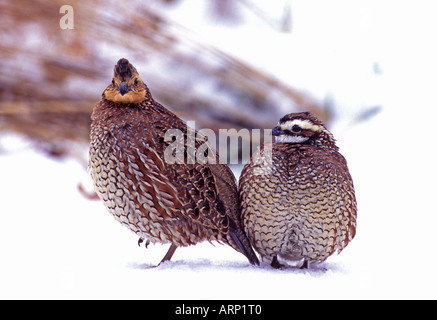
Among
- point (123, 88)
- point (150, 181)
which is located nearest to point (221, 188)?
point (150, 181)

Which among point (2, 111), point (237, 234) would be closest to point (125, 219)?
point (237, 234)

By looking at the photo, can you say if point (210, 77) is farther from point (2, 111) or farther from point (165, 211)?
point (165, 211)

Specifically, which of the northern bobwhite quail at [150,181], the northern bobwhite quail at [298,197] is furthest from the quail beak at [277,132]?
the northern bobwhite quail at [150,181]

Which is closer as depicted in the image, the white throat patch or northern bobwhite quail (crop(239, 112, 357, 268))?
northern bobwhite quail (crop(239, 112, 357, 268))

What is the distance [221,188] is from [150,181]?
25cm

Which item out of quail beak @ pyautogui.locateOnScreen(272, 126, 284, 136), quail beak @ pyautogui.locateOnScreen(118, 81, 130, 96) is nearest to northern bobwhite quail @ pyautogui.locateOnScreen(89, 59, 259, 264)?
quail beak @ pyautogui.locateOnScreen(118, 81, 130, 96)

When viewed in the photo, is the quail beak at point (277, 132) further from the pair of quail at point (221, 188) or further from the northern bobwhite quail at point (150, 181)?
the northern bobwhite quail at point (150, 181)

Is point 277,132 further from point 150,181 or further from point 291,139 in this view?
point 150,181

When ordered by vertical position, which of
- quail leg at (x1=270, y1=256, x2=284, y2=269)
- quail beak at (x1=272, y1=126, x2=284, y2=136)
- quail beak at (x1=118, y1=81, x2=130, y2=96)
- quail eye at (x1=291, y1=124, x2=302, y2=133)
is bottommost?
quail leg at (x1=270, y1=256, x2=284, y2=269)

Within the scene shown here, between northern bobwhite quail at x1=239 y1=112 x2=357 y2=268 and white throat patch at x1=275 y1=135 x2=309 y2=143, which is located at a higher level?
white throat patch at x1=275 y1=135 x2=309 y2=143

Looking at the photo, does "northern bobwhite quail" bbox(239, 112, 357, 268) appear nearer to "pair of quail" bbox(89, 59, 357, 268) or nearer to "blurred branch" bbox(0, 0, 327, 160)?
"pair of quail" bbox(89, 59, 357, 268)

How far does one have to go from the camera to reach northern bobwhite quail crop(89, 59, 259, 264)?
1803 mm

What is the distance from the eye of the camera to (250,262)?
1900 mm

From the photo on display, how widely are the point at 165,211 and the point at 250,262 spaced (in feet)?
1.10
